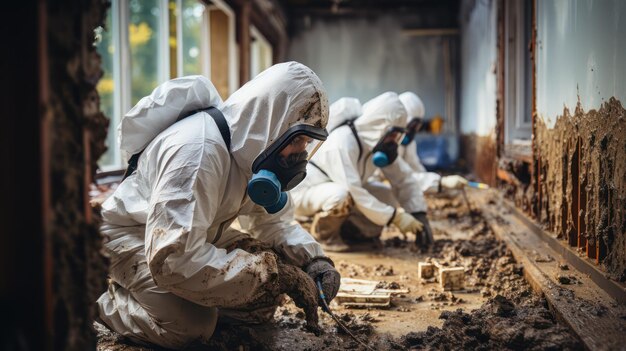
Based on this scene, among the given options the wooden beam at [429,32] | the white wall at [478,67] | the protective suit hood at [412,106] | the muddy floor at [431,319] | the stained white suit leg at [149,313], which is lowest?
the muddy floor at [431,319]

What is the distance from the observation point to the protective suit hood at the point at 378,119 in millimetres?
4723

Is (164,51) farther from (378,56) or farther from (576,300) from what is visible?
(378,56)

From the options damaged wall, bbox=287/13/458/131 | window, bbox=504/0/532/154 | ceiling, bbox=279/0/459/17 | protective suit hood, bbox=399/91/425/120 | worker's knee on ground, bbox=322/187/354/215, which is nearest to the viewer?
worker's knee on ground, bbox=322/187/354/215

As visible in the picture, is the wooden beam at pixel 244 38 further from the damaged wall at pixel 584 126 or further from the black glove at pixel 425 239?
the damaged wall at pixel 584 126

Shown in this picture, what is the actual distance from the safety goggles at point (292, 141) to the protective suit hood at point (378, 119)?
231cm

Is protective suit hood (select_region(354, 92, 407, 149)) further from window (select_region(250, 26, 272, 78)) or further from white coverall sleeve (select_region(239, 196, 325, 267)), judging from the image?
window (select_region(250, 26, 272, 78))

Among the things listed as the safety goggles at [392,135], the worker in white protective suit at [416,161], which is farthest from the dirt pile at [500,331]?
the worker in white protective suit at [416,161]

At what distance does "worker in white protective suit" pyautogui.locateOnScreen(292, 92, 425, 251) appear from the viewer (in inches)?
180

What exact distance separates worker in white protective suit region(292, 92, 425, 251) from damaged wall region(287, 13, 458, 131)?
27.8 ft

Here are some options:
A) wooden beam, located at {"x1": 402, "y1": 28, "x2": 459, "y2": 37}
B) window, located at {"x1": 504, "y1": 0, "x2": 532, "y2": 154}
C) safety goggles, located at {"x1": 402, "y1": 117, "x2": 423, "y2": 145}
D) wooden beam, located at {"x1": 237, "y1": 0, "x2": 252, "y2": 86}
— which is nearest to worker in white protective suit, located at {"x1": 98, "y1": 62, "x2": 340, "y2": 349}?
safety goggles, located at {"x1": 402, "y1": 117, "x2": 423, "y2": 145}

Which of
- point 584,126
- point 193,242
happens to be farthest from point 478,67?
point 193,242

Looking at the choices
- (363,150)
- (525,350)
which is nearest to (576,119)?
(525,350)

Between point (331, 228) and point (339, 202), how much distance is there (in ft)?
1.24

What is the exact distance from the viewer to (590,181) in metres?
2.99
